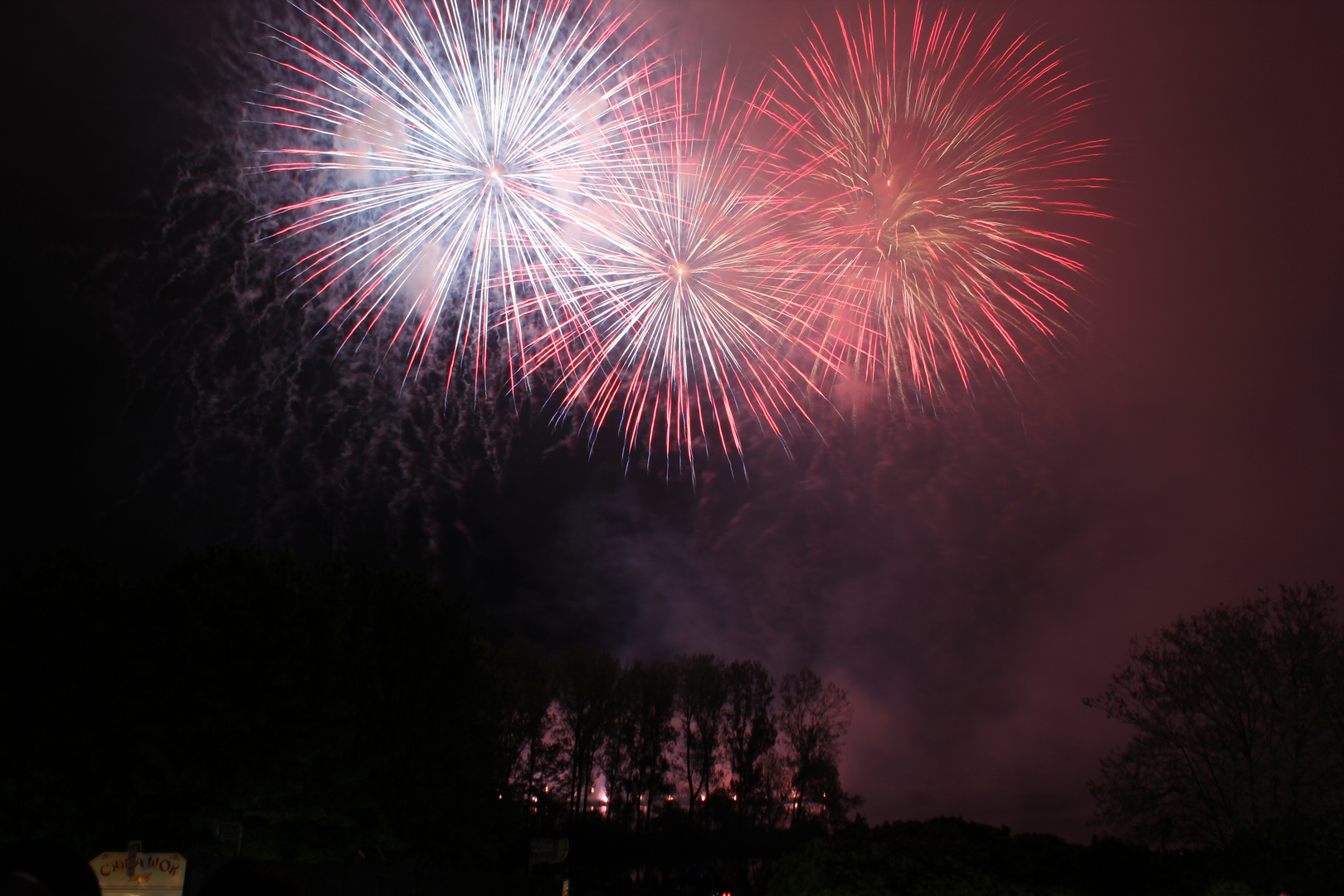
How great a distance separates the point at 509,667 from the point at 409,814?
19.9m

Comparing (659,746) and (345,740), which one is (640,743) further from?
(345,740)

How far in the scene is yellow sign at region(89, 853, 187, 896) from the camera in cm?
1068

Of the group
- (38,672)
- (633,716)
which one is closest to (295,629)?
(38,672)

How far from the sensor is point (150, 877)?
10.8 metres

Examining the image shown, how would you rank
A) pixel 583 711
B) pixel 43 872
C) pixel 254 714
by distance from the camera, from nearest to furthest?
pixel 43 872 → pixel 254 714 → pixel 583 711

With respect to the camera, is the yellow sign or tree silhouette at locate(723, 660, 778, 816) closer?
the yellow sign

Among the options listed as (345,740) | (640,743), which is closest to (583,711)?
(640,743)

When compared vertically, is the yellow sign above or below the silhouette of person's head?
below

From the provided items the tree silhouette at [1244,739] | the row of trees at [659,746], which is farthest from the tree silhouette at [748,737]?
the tree silhouette at [1244,739]

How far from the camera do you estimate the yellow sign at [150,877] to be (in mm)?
10680

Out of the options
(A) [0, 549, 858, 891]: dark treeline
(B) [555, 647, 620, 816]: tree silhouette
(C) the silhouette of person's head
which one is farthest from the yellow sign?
(B) [555, 647, 620, 816]: tree silhouette

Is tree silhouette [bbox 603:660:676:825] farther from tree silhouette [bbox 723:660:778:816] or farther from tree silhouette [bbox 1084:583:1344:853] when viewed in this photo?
tree silhouette [bbox 1084:583:1344:853]

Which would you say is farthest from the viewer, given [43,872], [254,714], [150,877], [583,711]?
[583,711]

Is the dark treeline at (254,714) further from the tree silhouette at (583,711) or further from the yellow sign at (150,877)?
the tree silhouette at (583,711)
